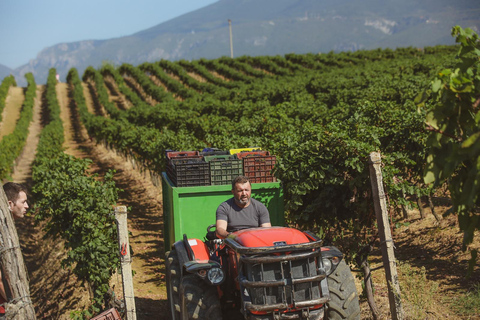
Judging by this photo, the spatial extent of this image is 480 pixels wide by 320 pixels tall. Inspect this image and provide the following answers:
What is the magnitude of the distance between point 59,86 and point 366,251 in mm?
69239

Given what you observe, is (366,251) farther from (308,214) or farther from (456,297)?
(456,297)

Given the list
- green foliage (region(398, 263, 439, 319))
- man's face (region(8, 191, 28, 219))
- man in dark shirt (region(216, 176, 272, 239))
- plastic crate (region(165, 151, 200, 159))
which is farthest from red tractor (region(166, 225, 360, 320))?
plastic crate (region(165, 151, 200, 159))

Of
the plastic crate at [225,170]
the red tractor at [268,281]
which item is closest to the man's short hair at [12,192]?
the red tractor at [268,281]

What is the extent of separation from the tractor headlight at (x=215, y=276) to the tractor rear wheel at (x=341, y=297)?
1.05 meters

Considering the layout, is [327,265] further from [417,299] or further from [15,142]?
[15,142]

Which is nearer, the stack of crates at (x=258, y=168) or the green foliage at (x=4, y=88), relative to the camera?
the stack of crates at (x=258, y=168)

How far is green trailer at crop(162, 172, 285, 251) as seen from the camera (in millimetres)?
7035

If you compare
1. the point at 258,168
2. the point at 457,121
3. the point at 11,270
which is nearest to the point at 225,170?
the point at 258,168

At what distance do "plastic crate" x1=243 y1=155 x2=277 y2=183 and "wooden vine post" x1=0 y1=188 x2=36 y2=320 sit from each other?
357 cm

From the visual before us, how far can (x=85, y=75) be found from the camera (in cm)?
7331

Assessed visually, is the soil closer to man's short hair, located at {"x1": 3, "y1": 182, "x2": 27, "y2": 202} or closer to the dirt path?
man's short hair, located at {"x1": 3, "y1": 182, "x2": 27, "y2": 202}

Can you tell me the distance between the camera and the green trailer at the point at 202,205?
7.04m

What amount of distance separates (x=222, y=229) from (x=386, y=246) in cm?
184

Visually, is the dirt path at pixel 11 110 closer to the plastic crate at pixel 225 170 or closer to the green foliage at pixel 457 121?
the plastic crate at pixel 225 170
